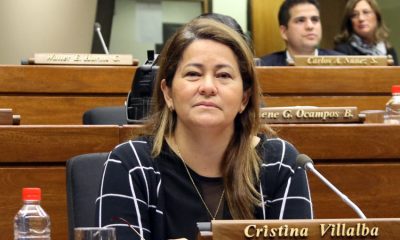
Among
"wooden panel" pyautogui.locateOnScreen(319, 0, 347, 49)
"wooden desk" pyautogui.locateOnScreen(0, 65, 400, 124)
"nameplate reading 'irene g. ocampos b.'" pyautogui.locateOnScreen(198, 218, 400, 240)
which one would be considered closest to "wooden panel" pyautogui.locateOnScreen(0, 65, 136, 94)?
"wooden desk" pyautogui.locateOnScreen(0, 65, 400, 124)

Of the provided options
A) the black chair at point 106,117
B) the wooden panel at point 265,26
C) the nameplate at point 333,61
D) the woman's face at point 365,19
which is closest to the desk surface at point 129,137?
the black chair at point 106,117

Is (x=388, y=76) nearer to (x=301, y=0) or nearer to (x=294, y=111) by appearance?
(x=301, y=0)

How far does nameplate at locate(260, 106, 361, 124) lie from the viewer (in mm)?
3096

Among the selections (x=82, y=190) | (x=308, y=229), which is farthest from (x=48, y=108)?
(x=308, y=229)

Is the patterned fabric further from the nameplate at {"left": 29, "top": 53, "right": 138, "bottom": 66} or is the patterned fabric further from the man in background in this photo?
the man in background

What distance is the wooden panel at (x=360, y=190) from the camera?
296 cm

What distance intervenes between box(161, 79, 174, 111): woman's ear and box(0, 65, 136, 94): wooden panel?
230 cm

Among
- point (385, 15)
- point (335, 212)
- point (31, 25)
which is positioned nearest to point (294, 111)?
point (335, 212)

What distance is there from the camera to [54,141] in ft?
9.57

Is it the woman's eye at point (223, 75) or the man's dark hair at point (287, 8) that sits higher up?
the man's dark hair at point (287, 8)

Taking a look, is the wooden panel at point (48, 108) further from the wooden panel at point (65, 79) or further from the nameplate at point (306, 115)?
the nameplate at point (306, 115)

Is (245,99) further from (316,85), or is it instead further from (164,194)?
(316,85)

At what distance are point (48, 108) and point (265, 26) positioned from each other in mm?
3805

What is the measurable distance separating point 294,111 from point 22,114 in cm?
183
